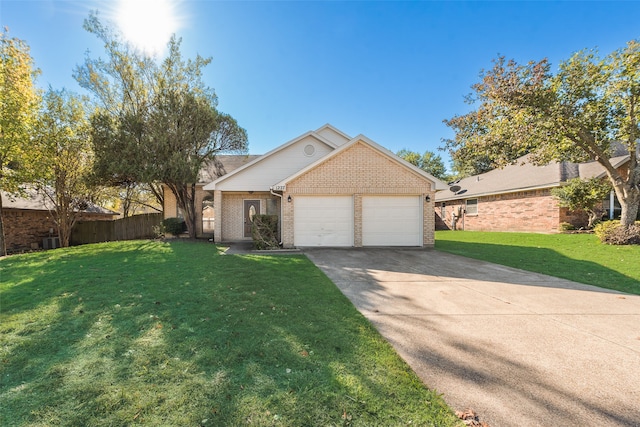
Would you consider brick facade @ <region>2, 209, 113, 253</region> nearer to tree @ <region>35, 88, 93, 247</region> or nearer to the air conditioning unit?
the air conditioning unit

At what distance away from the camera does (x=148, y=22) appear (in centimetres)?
1071

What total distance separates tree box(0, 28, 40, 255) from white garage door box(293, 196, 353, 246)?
1199 centimetres

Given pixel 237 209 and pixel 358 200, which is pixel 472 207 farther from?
pixel 237 209

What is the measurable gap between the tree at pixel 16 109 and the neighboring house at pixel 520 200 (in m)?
22.1

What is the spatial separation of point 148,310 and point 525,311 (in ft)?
19.0

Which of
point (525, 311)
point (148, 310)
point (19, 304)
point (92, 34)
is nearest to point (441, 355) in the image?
point (525, 311)

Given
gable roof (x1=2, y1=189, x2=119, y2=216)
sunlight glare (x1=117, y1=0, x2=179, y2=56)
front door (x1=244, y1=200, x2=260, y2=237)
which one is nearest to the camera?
sunlight glare (x1=117, y1=0, x2=179, y2=56)

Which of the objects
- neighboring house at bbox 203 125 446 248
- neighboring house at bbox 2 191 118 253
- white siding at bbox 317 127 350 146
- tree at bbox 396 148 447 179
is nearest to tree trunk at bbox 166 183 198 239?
neighboring house at bbox 203 125 446 248

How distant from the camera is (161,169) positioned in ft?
40.2

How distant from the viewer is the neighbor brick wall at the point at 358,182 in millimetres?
11117

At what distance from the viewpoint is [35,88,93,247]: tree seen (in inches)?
488

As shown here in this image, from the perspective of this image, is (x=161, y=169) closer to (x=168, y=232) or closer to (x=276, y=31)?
(x=168, y=232)

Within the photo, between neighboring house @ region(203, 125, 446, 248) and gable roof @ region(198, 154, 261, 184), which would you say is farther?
gable roof @ region(198, 154, 261, 184)

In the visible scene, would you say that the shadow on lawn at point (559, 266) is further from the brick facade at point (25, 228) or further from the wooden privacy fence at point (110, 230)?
the brick facade at point (25, 228)
